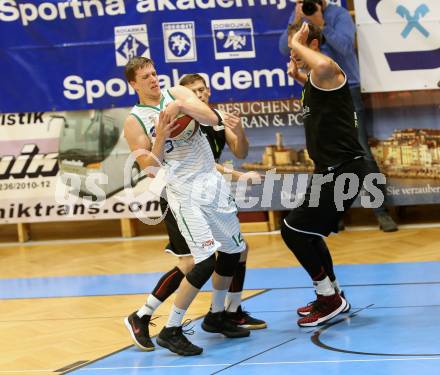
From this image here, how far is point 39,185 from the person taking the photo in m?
11.3

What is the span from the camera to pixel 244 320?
23.1 ft

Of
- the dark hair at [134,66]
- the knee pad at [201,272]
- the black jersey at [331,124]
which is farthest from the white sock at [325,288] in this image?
the dark hair at [134,66]

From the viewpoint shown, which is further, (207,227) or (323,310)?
(323,310)

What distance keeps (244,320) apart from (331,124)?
1542 millimetres

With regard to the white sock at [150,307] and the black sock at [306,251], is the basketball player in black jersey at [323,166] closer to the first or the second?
the black sock at [306,251]

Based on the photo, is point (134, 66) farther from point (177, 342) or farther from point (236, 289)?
point (177, 342)

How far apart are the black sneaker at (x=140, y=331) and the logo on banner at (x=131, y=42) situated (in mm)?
4717

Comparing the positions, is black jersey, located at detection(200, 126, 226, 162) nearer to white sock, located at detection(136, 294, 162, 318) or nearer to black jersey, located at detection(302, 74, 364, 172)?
black jersey, located at detection(302, 74, 364, 172)

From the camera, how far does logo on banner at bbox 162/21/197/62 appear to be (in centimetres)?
1066

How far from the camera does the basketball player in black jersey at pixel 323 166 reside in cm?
687

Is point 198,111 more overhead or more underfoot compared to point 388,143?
more overhead

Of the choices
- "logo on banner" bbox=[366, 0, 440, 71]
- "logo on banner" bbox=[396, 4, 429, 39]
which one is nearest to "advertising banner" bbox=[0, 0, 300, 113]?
"logo on banner" bbox=[366, 0, 440, 71]

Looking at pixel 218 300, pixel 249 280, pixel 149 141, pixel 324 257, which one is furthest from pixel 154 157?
pixel 249 280

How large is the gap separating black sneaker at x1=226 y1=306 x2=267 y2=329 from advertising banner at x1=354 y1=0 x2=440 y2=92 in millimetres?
4004
